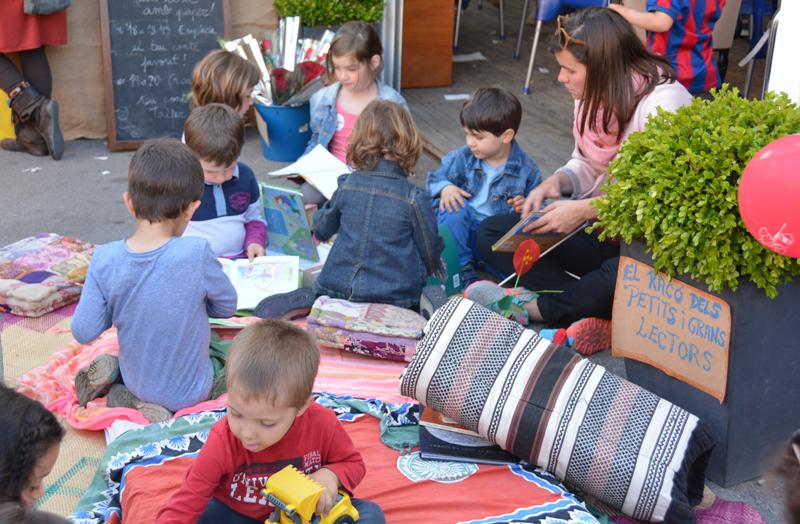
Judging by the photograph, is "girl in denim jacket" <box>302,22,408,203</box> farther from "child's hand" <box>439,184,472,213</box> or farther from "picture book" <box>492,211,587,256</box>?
"picture book" <box>492,211,587,256</box>

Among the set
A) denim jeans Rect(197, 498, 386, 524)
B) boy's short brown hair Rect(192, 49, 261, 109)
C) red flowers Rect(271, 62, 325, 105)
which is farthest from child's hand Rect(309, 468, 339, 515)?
red flowers Rect(271, 62, 325, 105)

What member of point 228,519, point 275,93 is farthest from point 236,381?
point 275,93

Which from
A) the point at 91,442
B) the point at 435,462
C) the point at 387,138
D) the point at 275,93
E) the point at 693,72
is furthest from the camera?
the point at 275,93

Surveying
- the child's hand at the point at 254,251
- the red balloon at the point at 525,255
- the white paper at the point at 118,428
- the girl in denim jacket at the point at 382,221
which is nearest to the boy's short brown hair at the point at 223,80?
the child's hand at the point at 254,251

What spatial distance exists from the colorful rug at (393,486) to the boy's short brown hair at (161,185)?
72 centimetres

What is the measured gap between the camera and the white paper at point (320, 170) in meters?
5.11

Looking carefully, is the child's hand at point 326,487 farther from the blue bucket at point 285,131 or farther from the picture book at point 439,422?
the blue bucket at point 285,131

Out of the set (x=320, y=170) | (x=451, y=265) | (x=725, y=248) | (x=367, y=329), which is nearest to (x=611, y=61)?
(x=451, y=265)

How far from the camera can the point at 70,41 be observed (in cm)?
646

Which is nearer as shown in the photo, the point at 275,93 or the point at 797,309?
the point at 797,309

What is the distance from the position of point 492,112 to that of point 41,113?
3204 millimetres

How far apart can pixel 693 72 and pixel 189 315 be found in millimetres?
3065

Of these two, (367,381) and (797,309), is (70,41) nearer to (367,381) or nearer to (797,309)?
(367,381)

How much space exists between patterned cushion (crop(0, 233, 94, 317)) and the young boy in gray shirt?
3.54 feet
